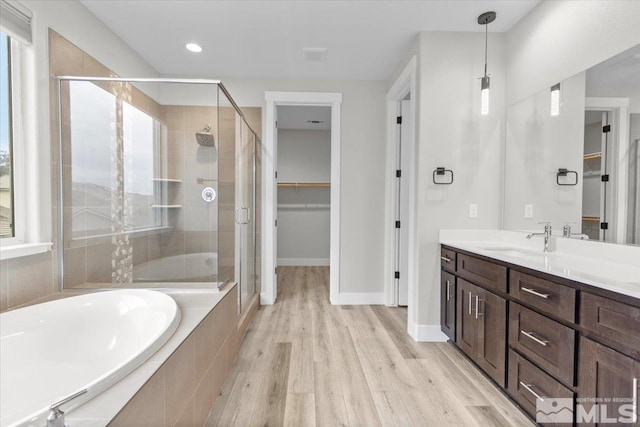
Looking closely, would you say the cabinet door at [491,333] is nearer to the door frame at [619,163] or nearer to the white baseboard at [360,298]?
the door frame at [619,163]

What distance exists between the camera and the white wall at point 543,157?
1808 millimetres

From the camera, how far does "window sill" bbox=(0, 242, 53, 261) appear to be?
4.82 feet

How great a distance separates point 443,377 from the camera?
1.91 meters

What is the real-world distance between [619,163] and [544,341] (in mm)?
1048

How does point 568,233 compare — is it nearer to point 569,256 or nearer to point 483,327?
point 569,256

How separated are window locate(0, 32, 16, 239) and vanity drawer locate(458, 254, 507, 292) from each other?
2.89 meters

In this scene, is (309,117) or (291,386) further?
(309,117)

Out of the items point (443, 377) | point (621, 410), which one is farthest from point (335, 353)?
point (621, 410)

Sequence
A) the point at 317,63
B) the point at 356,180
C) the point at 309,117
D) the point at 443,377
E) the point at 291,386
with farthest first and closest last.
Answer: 1. the point at 309,117
2. the point at 356,180
3. the point at 317,63
4. the point at 443,377
5. the point at 291,386

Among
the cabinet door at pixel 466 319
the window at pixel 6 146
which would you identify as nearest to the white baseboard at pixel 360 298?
the cabinet door at pixel 466 319

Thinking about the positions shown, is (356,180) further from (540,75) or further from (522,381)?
(522,381)

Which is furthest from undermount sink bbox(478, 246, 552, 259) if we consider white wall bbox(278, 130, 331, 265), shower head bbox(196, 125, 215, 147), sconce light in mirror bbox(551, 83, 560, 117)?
white wall bbox(278, 130, 331, 265)

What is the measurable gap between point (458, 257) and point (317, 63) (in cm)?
233

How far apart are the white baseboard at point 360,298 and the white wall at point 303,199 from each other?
2.09 metres
